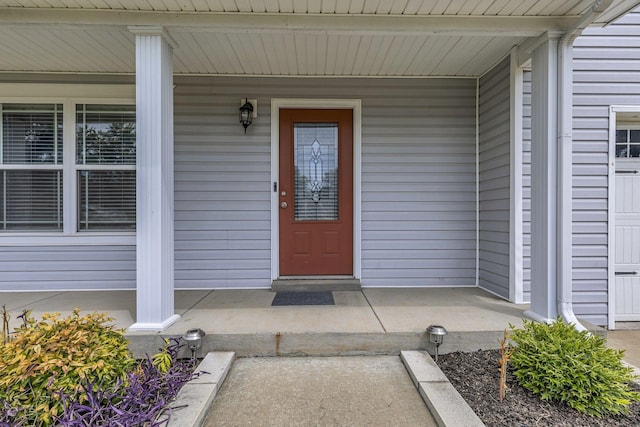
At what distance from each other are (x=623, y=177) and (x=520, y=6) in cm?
210

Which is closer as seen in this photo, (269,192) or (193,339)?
(193,339)

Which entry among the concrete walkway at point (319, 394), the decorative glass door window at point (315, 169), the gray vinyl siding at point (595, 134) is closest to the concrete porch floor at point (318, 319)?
the concrete walkway at point (319, 394)

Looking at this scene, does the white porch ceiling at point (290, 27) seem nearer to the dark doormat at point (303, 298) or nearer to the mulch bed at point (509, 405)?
the dark doormat at point (303, 298)

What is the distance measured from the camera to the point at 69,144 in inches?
141

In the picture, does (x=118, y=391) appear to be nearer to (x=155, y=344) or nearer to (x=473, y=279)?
(x=155, y=344)

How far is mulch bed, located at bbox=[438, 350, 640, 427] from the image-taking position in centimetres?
171

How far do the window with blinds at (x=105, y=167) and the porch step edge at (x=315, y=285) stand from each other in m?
1.75

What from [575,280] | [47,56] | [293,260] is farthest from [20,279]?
[575,280]

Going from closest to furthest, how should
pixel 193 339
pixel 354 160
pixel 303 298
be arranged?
pixel 193 339
pixel 303 298
pixel 354 160

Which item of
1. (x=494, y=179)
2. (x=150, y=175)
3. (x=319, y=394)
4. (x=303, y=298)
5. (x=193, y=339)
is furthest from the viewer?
(x=494, y=179)

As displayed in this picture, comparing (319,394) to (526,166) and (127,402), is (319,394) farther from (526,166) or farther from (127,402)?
(526,166)

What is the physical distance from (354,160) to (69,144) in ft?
9.96

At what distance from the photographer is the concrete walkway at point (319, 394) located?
5.86ft

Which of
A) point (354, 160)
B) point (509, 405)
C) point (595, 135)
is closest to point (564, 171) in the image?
point (595, 135)
